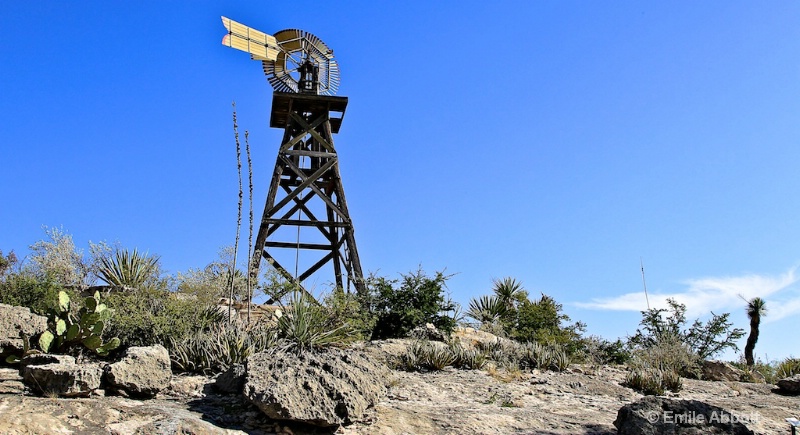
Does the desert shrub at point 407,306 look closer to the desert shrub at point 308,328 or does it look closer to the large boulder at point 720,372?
the desert shrub at point 308,328

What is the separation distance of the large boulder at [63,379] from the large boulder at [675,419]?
5964mm

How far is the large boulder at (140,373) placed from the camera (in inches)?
260

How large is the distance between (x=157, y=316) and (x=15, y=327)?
1761 mm

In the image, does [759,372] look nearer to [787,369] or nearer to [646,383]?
[787,369]

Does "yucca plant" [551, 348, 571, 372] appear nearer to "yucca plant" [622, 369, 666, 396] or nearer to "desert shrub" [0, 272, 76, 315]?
"yucca plant" [622, 369, 666, 396]

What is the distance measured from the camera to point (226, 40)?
52.0ft

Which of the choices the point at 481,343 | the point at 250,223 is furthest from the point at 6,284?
the point at 481,343

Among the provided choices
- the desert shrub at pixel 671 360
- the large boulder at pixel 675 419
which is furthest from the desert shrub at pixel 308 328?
the desert shrub at pixel 671 360

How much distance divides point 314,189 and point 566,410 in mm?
9082

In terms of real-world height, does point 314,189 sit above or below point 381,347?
above

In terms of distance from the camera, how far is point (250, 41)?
16.3 m

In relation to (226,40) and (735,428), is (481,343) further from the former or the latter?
(226,40)

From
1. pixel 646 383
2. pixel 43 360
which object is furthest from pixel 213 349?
pixel 646 383

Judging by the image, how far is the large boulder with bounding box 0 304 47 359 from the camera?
298 inches
